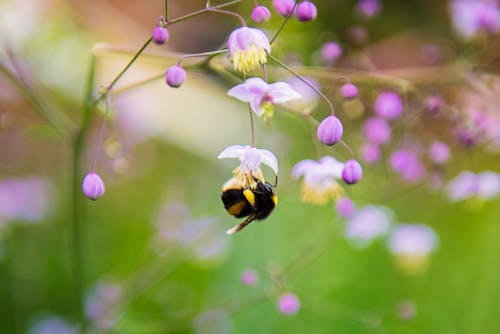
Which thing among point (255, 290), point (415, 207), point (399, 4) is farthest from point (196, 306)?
point (399, 4)

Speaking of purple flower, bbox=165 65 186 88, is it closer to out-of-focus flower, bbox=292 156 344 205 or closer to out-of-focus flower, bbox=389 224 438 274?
out-of-focus flower, bbox=292 156 344 205

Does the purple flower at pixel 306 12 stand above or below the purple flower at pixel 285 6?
below

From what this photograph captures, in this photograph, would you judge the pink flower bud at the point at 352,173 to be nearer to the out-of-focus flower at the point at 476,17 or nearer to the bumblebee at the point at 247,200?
the bumblebee at the point at 247,200

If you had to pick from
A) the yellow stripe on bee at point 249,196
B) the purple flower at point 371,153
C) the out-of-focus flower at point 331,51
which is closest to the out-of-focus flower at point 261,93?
the yellow stripe on bee at point 249,196

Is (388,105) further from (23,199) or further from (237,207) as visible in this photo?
(23,199)

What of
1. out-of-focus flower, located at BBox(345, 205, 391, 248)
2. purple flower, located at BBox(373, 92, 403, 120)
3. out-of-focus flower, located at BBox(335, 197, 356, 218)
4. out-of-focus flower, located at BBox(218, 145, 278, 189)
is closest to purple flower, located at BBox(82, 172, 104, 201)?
out-of-focus flower, located at BBox(218, 145, 278, 189)

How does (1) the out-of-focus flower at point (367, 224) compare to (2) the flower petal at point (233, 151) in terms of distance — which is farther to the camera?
(1) the out-of-focus flower at point (367, 224)

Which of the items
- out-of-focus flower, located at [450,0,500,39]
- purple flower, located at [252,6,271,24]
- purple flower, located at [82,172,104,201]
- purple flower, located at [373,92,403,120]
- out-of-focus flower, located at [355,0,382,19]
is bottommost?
purple flower, located at [82,172,104,201]
